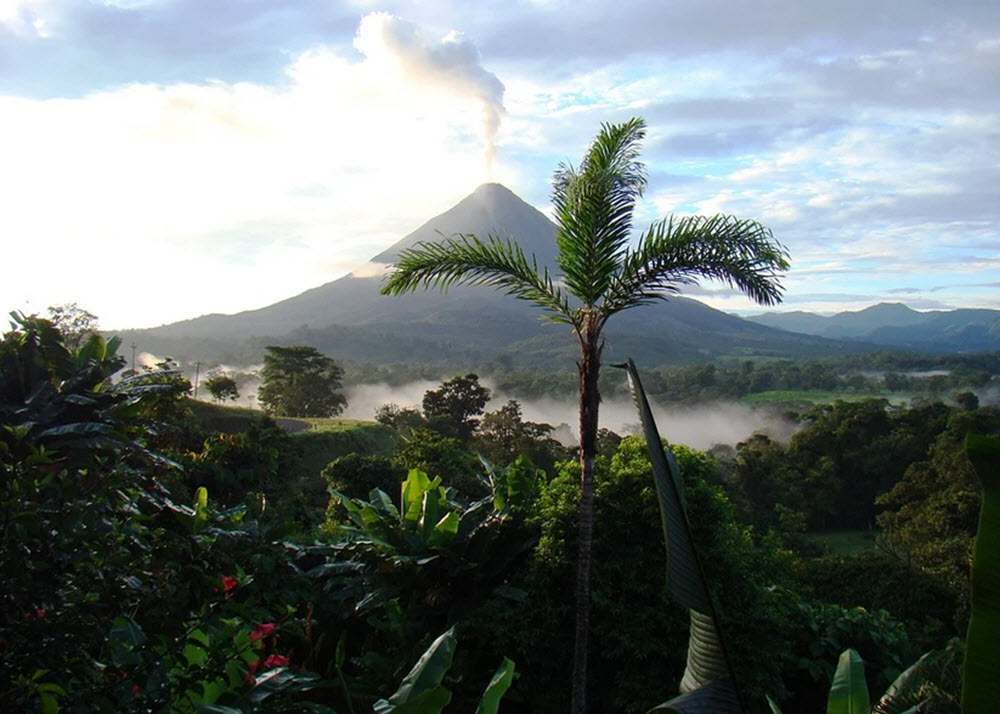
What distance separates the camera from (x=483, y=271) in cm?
517

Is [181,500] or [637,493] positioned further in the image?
[637,493]

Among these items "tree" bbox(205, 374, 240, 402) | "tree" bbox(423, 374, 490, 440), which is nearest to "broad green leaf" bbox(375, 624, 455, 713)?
"tree" bbox(423, 374, 490, 440)

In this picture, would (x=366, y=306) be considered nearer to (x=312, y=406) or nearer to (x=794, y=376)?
(x=794, y=376)

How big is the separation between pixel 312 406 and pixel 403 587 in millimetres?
33215

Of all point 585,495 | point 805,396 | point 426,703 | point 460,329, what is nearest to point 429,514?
point 585,495

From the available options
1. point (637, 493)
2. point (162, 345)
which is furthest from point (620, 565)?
point (162, 345)

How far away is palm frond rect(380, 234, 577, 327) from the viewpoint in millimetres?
5141

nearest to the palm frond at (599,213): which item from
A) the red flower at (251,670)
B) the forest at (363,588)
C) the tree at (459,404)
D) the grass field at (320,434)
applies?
the forest at (363,588)

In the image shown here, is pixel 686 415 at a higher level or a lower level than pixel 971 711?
lower

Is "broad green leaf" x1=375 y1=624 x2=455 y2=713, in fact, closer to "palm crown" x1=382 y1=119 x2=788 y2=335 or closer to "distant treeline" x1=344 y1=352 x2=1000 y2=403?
"palm crown" x1=382 y1=119 x2=788 y2=335

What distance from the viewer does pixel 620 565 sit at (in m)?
5.44

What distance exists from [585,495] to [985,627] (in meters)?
3.98

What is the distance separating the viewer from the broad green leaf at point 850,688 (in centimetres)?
201

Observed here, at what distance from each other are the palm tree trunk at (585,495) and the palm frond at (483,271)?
0.28 m
